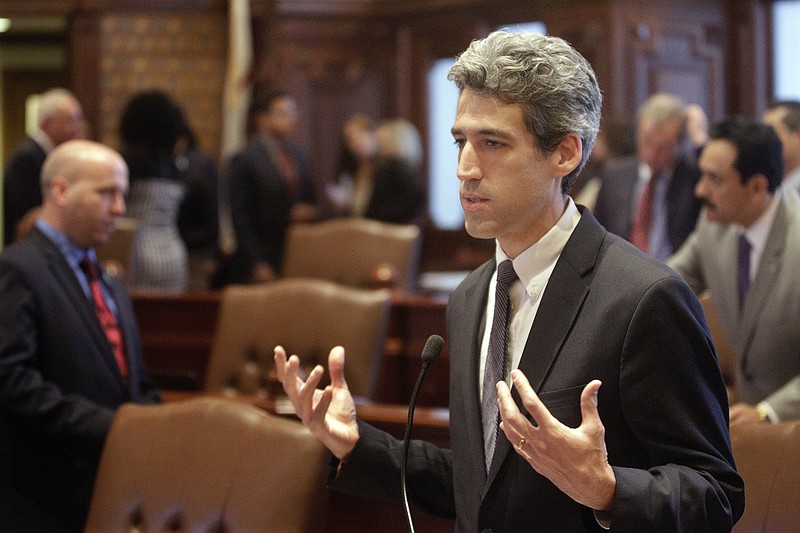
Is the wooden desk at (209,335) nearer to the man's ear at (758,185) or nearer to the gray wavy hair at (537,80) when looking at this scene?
the man's ear at (758,185)

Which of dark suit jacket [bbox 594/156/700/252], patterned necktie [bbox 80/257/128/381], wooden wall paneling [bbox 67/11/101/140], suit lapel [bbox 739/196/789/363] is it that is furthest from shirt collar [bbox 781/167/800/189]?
Answer: wooden wall paneling [bbox 67/11/101/140]

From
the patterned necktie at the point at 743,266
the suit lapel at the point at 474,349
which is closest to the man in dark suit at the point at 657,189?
the patterned necktie at the point at 743,266

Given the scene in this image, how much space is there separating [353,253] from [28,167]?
68.5 inches

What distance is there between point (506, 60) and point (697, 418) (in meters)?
0.58

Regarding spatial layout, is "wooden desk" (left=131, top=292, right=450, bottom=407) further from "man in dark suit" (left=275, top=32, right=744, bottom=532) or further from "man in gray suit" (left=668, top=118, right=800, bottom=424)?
"man in dark suit" (left=275, top=32, right=744, bottom=532)

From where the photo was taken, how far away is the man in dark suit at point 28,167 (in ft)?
18.0

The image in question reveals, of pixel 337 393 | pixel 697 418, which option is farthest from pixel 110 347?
pixel 697 418

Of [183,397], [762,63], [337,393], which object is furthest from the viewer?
[762,63]

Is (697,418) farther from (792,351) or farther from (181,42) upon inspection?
(181,42)

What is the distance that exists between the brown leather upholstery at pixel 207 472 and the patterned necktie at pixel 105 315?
794 mm

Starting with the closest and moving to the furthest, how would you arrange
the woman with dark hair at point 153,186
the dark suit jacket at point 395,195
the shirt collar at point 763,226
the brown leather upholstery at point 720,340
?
the shirt collar at point 763,226, the brown leather upholstery at point 720,340, the woman with dark hair at point 153,186, the dark suit jacket at point 395,195

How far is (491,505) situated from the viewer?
Answer: 1609 mm

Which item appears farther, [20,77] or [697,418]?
[20,77]

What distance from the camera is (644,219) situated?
16.4ft
